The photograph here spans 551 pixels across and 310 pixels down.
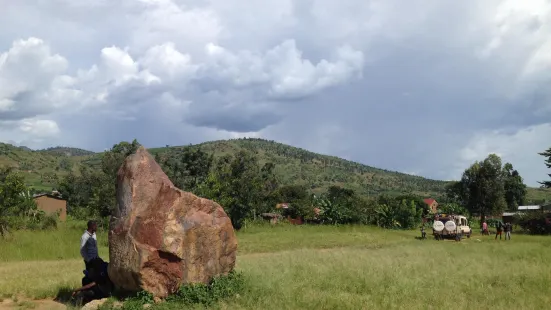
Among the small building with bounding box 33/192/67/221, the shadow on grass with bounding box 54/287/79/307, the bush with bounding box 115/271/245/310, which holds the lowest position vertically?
the shadow on grass with bounding box 54/287/79/307

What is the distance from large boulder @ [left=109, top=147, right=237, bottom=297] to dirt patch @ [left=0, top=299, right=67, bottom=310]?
5.62ft

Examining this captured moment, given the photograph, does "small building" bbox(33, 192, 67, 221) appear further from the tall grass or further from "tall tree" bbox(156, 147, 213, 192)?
the tall grass

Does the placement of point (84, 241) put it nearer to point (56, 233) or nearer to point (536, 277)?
point (536, 277)

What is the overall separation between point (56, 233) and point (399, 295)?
22.7 m

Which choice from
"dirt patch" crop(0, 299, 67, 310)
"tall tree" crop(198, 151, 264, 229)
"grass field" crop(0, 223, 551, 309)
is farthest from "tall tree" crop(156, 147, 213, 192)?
"dirt patch" crop(0, 299, 67, 310)

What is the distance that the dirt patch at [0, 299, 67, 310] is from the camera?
12086 millimetres

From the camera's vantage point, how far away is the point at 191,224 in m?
12.3

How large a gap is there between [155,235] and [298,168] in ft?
463

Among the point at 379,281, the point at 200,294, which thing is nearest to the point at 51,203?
the point at 200,294

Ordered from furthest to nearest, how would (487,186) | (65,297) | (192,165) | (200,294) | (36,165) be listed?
(36,165), (487,186), (192,165), (65,297), (200,294)

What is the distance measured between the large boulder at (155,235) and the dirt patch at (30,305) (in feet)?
5.62

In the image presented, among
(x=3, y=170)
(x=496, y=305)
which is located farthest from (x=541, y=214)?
(x=3, y=170)

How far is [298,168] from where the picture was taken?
500 feet

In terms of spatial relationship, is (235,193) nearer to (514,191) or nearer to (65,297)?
(65,297)
